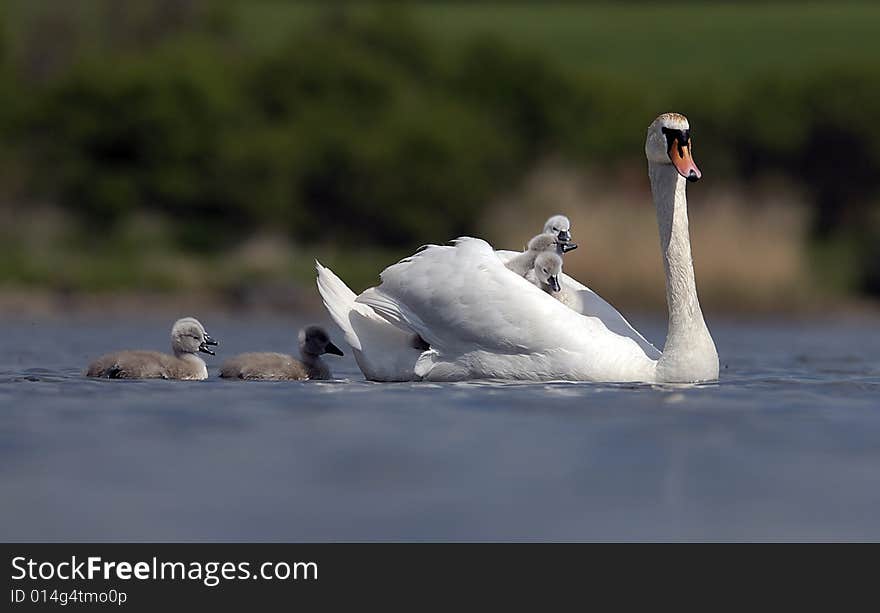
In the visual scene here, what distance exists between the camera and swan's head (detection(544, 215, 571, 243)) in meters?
11.0

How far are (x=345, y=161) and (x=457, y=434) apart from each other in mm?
28197

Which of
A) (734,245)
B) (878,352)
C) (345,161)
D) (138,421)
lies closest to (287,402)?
(138,421)

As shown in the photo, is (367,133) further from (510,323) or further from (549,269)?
(510,323)

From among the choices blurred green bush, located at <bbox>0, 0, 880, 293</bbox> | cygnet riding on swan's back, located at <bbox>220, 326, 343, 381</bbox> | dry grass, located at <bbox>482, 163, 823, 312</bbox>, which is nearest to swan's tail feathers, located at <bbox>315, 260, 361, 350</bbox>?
cygnet riding on swan's back, located at <bbox>220, 326, 343, 381</bbox>

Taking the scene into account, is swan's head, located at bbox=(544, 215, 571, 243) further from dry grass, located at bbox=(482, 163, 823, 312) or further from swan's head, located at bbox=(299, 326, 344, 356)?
dry grass, located at bbox=(482, 163, 823, 312)

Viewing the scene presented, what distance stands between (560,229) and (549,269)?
0.66m

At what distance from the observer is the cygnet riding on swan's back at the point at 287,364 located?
11133 millimetres

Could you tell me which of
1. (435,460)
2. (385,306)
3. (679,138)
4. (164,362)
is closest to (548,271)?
(385,306)

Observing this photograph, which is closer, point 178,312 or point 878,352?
point 878,352

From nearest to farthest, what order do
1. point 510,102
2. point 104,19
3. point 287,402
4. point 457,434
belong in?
point 457,434 < point 287,402 < point 510,102 < point 104,19

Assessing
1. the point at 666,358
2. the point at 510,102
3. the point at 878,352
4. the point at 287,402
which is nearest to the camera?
the point at 287,402

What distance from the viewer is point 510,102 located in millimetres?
43156

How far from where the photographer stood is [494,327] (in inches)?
389

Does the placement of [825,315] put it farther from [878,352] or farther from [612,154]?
[612,154]
